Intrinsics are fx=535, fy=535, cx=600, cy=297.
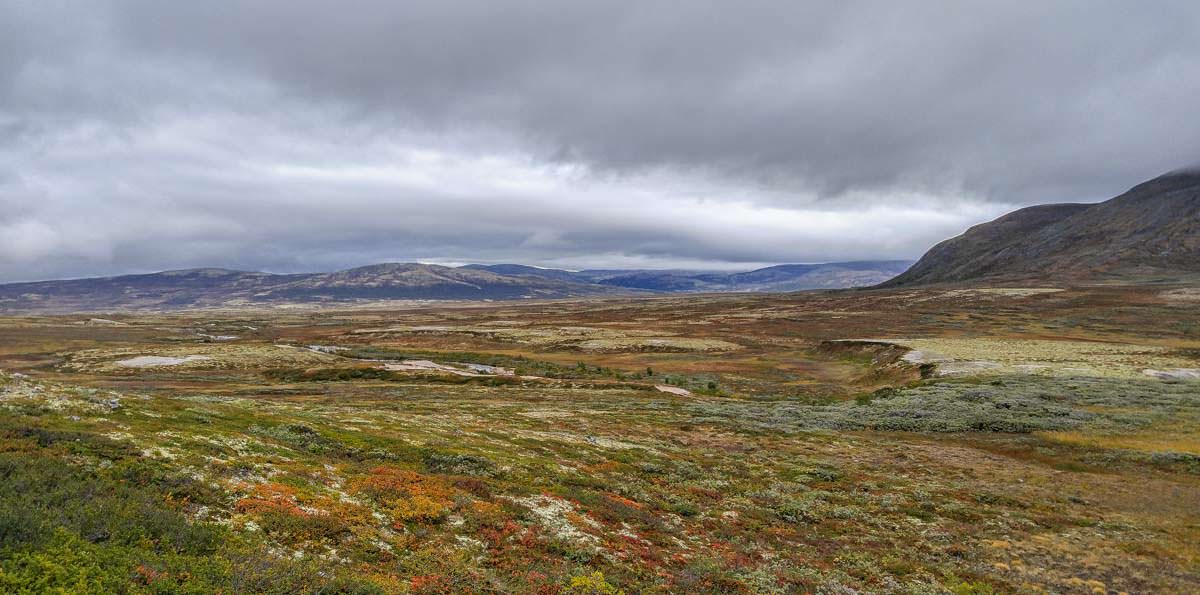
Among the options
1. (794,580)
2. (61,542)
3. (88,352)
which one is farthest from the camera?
(88,352)

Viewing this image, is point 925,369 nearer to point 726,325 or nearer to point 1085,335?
point 1085,335

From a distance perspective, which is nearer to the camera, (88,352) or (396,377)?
(396,377)

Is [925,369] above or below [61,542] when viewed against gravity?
below

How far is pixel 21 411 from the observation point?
18000mm

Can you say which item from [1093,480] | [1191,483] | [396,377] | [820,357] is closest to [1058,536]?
[1093,480]

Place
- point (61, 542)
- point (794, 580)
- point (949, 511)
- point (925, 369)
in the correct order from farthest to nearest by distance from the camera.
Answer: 1. point (925, 369)
2. point (949, 511)
3. point (794, 580)
4. point (61, 542)

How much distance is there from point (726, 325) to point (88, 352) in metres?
142

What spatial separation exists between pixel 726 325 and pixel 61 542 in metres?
157

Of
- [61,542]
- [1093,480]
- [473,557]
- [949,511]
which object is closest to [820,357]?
[1093,480]

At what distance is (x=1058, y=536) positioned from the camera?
19.4 m

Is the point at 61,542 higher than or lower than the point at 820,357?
higher

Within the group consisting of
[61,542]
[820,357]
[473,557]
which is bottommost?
[820,357]

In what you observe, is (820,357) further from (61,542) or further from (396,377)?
(61,542)

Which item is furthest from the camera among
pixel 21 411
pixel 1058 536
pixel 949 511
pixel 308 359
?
pixel 308 359
